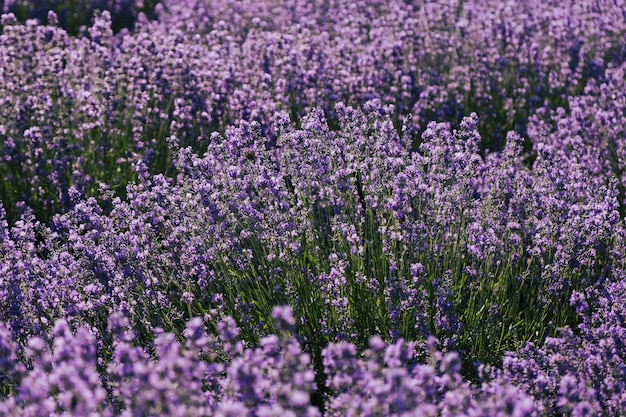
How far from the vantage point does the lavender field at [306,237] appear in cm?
226

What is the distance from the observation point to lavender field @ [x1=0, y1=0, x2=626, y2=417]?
7.41 feet

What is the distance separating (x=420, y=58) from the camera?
20.0ft

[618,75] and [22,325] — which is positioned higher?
[618,75]

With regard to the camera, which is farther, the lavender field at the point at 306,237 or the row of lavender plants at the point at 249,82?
the row of lavender plants at the point at 249,82

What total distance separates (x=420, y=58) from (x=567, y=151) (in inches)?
64.6

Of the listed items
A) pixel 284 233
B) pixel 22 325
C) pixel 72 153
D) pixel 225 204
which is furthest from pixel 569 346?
pixel 72 153

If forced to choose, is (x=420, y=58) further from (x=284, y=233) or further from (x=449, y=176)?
(x=284, y=233)

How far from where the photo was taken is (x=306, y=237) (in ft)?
11.6

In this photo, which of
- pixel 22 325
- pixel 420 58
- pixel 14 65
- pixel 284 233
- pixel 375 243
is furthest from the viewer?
pixel 420 58

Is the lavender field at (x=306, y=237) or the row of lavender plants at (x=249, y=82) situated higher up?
the row of lavender plants at (x=249, y=82)

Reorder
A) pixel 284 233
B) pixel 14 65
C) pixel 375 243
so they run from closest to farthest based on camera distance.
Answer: pixel 284 233
pixel 375 243
pixel 14 65

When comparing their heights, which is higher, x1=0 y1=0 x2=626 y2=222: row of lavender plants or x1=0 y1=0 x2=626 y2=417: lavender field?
x1=0 y1=0 x2=626 y2=222: row of lavender plants

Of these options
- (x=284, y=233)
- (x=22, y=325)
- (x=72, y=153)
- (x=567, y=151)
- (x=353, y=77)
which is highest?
(x=353, y=77)

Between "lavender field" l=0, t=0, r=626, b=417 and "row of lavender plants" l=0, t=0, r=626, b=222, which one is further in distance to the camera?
"row of lavender plants" l=0, t=0, r=626, b=222
